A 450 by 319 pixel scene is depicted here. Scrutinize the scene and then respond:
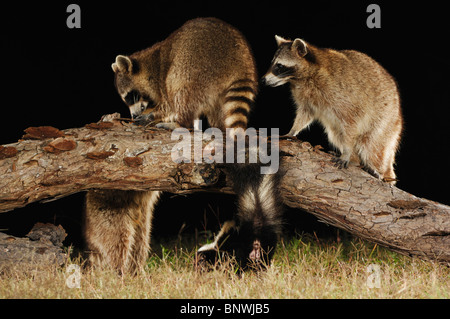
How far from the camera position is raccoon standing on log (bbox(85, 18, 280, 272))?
5.30 metres

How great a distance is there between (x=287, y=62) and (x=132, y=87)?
1726 mm

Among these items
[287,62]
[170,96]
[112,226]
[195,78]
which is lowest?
[112,226]

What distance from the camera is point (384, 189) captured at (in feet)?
15.4

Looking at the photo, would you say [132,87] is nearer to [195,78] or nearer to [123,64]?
[123,64]

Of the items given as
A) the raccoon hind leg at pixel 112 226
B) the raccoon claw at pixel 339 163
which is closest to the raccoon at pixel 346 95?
the raccoon claw at pixel 339 163

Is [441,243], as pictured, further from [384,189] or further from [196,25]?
[196,25]

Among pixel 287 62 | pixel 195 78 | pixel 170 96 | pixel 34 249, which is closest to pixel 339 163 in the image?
pixel 287 62

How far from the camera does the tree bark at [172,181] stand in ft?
14.6

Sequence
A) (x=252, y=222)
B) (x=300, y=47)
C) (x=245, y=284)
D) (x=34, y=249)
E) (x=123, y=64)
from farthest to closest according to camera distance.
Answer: (x=123, y=64), (x=300, y=47), (x=34, y=249), (x=252, y=222), (x=245, y=284)

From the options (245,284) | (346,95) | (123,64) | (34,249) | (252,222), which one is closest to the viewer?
(245,284)

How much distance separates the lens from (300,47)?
213 inches

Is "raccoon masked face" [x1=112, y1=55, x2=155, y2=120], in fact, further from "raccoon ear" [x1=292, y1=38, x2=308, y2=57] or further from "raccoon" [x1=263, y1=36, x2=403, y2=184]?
"raccoon ear" [x1=292, y1=38, x2=308, y2=57]

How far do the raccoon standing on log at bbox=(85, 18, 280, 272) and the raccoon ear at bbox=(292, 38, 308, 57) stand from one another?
1.54 feet

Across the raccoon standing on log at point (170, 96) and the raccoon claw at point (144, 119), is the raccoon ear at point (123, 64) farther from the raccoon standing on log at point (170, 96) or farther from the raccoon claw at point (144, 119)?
the raccoon claw at point (144, 119)
